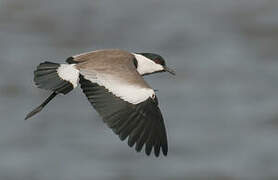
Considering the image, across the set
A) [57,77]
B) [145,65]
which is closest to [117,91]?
[57,77]

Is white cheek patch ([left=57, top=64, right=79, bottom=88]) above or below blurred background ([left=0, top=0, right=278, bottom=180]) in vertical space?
above

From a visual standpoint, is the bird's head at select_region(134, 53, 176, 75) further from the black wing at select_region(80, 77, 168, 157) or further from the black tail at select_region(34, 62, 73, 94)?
the black wing at select_region(80, 77, 168, 157)

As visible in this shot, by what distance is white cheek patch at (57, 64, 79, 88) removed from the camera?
896 centimetres

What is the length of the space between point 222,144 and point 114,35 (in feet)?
11.4

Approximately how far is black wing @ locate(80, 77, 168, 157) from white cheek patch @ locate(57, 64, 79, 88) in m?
0.26

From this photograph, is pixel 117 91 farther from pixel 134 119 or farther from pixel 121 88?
pixel 134 119

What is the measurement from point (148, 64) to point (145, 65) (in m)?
0.07

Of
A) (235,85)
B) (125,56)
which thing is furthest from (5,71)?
(125,56)

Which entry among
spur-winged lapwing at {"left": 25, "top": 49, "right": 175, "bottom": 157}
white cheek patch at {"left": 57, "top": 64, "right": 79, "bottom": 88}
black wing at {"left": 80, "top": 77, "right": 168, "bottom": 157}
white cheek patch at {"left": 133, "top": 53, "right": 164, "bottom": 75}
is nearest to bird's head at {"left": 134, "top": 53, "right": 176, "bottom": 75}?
white cheek patch at {"left": 133, "top": 53, "right": 164, "bottom": 75}

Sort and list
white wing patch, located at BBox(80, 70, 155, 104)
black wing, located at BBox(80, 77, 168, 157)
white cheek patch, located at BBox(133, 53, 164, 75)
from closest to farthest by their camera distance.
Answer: black wing, located at BBox(80, 77, 168, 157) < white wing patch, located at BBox(80, 70, 155, 104) < white cheek patch, located at BBox(133, 53, 164, 75)

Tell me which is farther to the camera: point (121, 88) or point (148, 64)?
point (148, 64)

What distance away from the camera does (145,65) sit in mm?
9711

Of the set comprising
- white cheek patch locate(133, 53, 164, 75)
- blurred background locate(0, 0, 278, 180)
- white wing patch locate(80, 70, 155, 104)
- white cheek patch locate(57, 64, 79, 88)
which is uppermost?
white wing patch locate(80, 70, 155, 104)

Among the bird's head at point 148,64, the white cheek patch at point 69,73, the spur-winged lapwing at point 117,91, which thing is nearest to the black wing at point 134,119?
the spur-winged lapwing at point 117,91
